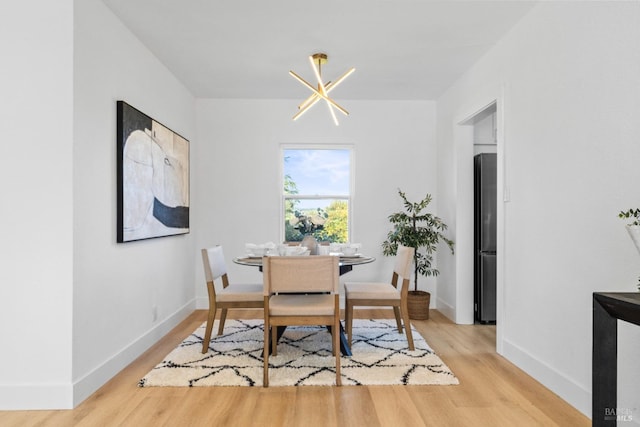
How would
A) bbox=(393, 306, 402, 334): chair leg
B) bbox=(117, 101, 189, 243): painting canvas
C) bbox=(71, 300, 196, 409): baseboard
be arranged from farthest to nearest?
1. bbox=(393, 306, 402, 334): chair leg
2. bbox=(117, 101, 189, 243): painting canvas
3. bbox=(71, 300, 196, 409): baseboard

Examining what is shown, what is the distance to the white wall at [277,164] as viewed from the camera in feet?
17.3

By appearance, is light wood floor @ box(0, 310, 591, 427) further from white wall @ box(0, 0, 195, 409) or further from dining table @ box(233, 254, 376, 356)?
dining table @ box(233, 254, 376, 356)

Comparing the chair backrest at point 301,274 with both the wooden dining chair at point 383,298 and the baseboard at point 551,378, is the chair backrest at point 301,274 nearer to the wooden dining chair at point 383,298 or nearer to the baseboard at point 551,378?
the wooden dining chair at point 383,298

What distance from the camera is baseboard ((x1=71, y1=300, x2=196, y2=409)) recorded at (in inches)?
101

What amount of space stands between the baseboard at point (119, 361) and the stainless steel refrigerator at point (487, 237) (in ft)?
10.3

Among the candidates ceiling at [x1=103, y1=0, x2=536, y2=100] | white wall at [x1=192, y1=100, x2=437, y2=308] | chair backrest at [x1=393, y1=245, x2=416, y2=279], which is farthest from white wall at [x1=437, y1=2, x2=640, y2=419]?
white wall at [x1=192, y1=100, x2=437, y2=308]

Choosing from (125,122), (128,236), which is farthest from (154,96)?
(128,236)

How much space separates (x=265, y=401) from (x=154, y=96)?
280cm

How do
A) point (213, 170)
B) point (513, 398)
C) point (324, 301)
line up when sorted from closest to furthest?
1. point (513, 398)
2. point (324, 301)
3. point (213, 170)

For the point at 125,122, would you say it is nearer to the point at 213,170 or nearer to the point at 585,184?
the point at 213,170

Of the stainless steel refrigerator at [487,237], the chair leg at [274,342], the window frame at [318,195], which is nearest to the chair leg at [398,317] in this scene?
the stainless steel refrigerator at [487,237]

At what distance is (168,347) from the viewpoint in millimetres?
3602

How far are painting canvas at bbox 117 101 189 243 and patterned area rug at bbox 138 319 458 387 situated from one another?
1015mm

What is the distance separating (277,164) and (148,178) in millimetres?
2036
